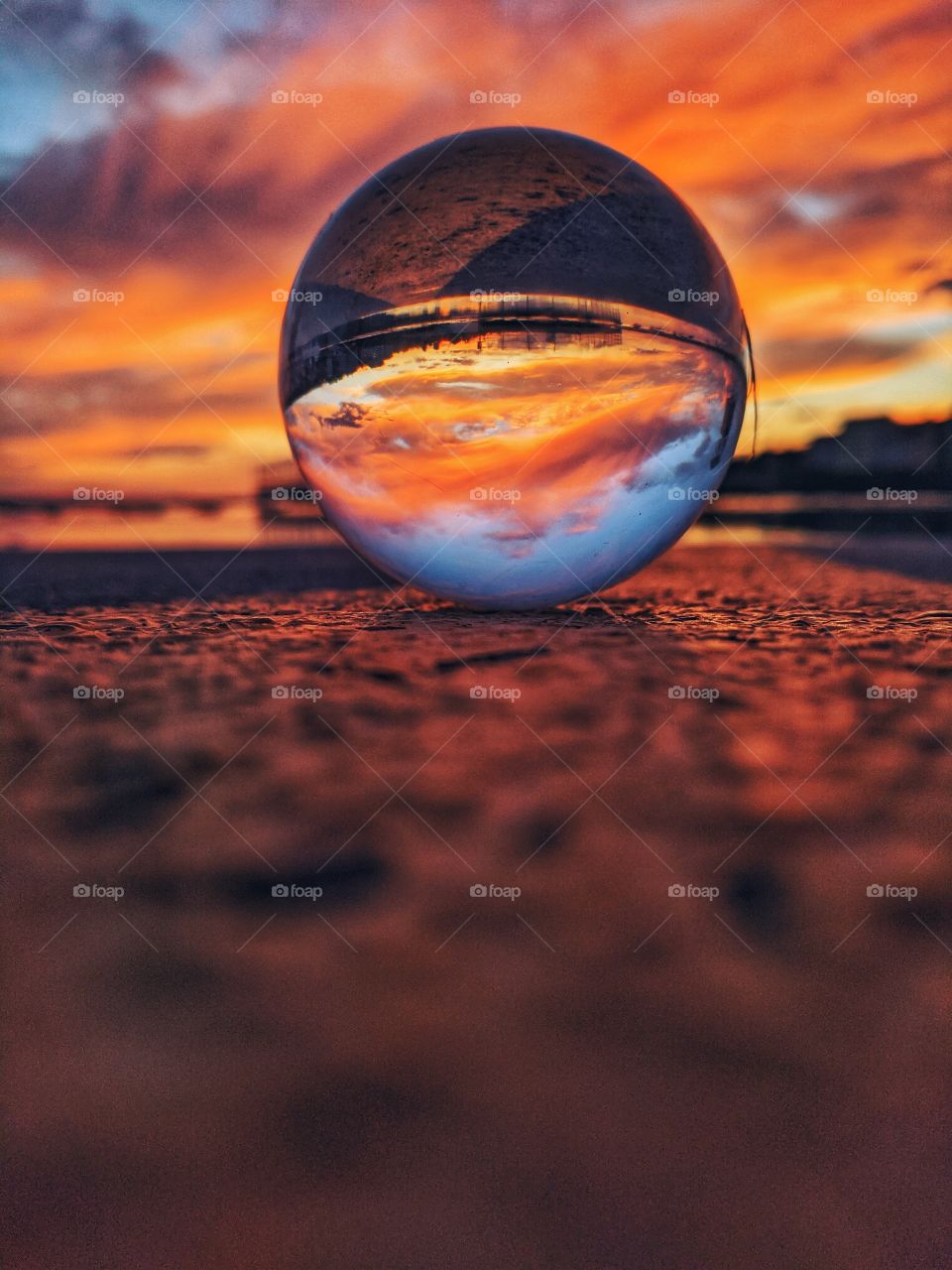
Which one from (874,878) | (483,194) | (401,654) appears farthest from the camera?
(401,654)

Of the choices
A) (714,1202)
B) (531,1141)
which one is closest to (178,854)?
(531,1141)

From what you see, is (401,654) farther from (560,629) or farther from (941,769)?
(941,769)
